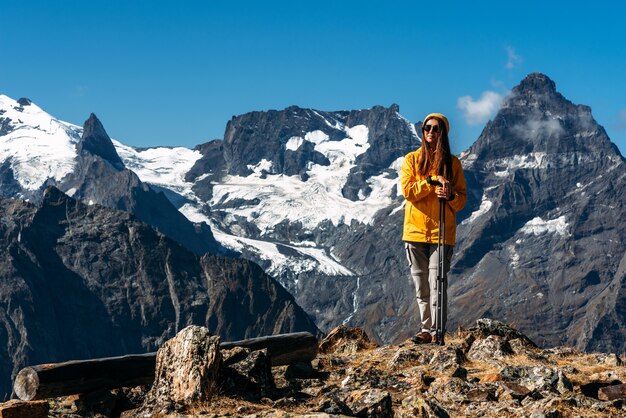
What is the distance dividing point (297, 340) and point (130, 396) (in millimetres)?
3899

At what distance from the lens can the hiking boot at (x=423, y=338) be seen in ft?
65.8

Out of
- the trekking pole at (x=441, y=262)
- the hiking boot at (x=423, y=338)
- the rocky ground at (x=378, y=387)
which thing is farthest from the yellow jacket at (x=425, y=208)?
the rocky ground at (x=378, y=387)

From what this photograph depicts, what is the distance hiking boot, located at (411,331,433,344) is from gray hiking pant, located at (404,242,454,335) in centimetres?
14

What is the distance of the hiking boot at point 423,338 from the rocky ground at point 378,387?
0.38 metres

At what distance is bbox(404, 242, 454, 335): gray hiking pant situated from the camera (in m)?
19.9

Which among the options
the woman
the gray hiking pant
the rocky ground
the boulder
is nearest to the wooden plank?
the rocky ground

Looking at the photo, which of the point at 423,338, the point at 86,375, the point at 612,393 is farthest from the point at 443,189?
the point at 86,375

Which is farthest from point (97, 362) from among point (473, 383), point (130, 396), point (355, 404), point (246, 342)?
point (473, 383)

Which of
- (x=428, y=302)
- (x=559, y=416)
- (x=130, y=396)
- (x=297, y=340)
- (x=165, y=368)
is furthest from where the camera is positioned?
(x=428, y=302)

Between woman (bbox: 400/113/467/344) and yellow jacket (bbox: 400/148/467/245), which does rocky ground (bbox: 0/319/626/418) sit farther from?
yellow jacket (bbox: 400/148/467/245)

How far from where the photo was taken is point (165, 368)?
579 inches

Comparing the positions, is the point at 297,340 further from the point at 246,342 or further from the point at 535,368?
the point at 535,368

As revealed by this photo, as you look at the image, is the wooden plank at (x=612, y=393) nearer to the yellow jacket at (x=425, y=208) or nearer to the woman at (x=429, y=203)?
the woman at (x=429, y=203)

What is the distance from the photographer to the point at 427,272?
20.4 meters
